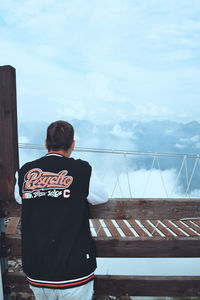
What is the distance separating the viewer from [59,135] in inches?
52.2

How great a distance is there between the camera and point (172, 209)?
1.75 meters

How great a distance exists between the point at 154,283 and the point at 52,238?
1124 mm

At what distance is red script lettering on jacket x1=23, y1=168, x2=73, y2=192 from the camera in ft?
4.14

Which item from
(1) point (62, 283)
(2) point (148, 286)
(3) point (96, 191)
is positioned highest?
(3) point (96, 191)

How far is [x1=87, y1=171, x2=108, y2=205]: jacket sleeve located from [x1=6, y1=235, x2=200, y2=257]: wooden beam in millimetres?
577

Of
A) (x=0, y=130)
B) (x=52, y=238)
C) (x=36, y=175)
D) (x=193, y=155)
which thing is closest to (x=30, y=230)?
(x=52, y=238)

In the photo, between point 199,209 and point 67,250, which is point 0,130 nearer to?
point 67,250

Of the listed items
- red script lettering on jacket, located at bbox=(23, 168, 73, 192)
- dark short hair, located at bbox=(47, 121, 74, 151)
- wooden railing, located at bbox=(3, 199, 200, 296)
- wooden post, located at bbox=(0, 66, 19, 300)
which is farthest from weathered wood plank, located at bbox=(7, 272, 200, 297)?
dark short hair, located at bbox=(47, 121, 74, 151)

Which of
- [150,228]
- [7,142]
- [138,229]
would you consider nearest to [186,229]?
[150,228]

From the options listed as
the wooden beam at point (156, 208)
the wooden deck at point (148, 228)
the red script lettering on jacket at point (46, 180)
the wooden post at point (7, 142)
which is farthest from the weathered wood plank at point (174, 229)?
the red script lettering on jacket at point (46, 180)

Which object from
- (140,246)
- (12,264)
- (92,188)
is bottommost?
(12,264)

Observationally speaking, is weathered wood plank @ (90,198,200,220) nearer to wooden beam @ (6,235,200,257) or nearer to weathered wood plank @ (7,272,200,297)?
wooden beam @ (6,235,200,257)

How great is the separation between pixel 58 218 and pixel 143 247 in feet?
3.09

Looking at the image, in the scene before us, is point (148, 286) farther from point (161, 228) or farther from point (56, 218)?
point (161, 228)
